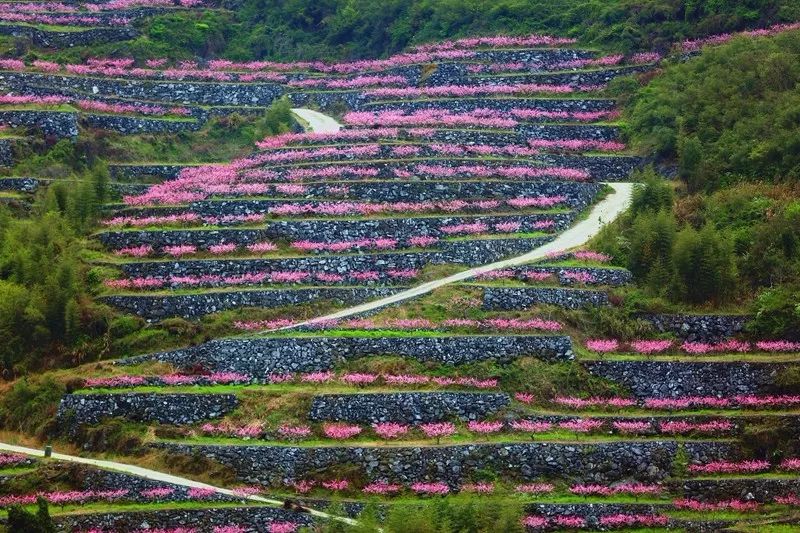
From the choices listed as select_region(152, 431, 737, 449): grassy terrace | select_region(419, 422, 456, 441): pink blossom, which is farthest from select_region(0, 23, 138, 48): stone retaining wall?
select_region(419, 422, 456, 441): pink blossom

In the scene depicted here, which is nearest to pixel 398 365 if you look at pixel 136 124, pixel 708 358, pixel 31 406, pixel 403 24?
pixel 708 358

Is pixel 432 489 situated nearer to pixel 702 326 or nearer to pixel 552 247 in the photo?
pixel 702 326

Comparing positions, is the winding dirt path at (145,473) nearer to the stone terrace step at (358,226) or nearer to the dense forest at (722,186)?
the stone terrace step at (358,226)

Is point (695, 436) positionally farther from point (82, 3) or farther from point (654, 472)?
point (82, 3)

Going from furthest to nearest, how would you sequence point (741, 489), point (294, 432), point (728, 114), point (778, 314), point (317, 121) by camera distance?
point (317, 121) → point (728, 114) → point (778, 314) → point (294, 432) → point (741, 489)

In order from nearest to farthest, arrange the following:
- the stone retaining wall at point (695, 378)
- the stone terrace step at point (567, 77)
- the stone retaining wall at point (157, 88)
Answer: the stone retaining wall at point (695, 378) → the stone retaining wall at point (157, 88) → the stone terrace step at point (567, 77)

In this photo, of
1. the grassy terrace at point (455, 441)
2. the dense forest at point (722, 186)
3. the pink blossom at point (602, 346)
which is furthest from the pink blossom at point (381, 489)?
the dense forest at point (722, 186)

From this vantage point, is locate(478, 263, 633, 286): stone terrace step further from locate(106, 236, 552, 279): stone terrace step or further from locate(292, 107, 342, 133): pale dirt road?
locate(292, 107, 342, 133): pale dirt road
